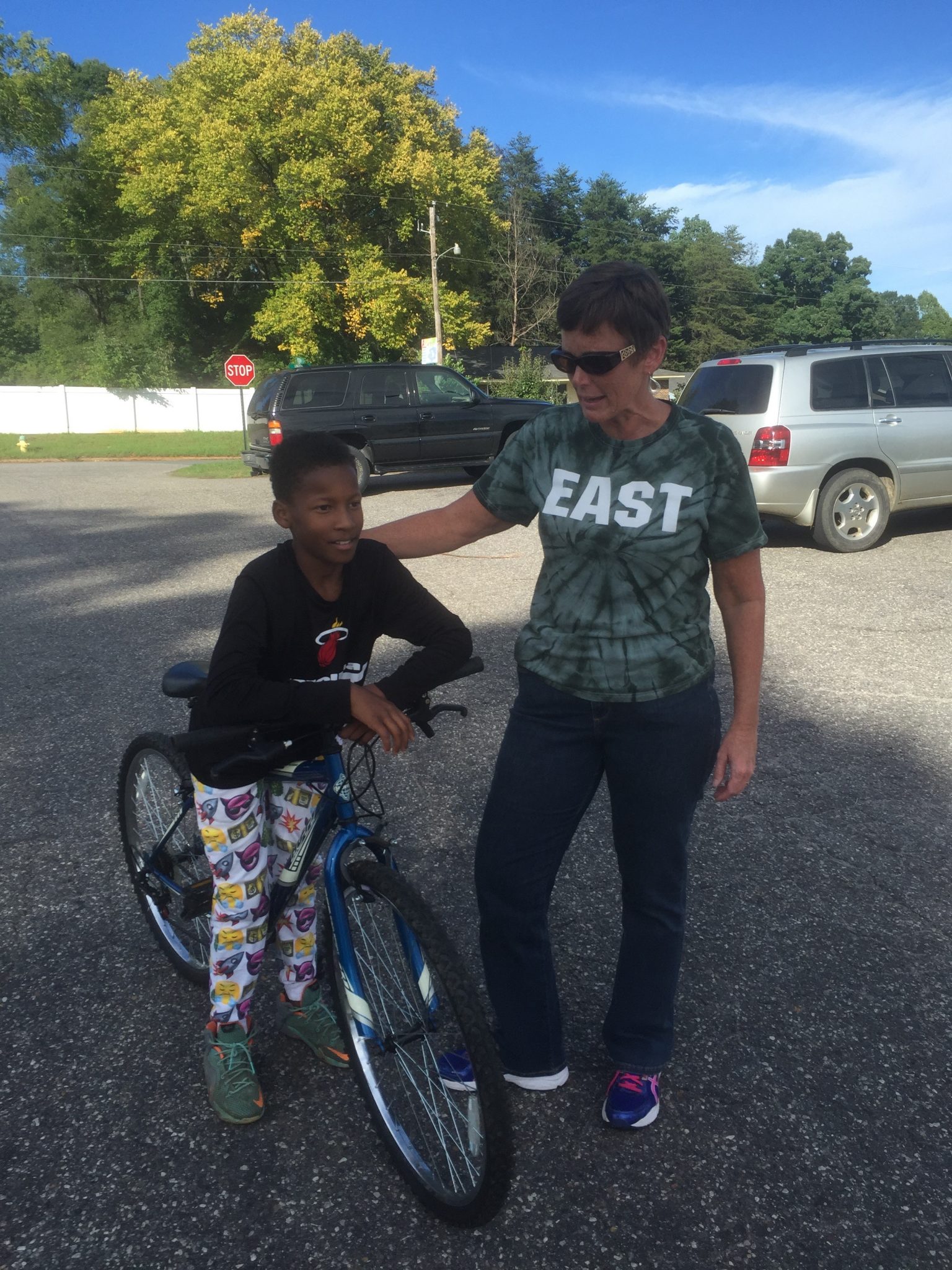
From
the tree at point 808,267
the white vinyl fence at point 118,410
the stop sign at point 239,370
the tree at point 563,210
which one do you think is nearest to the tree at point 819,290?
the tree at point 808,267

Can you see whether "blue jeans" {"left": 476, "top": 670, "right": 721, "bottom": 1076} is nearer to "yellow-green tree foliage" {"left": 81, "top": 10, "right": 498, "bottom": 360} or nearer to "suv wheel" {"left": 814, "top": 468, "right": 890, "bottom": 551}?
"suv wheel" {"left": 814, "top": 468, "right": 890, "bottom": 551}

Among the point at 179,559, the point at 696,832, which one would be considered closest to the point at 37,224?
the point at 179,559

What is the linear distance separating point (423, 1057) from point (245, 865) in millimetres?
612

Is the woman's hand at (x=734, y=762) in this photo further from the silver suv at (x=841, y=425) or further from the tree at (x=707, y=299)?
the tree at (x=707, y=299)

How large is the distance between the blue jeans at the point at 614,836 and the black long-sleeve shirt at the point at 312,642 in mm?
262

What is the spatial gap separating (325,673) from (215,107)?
47.5m

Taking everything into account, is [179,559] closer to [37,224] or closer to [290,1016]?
[290,1016]

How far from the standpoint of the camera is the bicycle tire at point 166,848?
3.08 meters

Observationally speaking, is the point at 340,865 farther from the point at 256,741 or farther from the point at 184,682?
the point at 184,682

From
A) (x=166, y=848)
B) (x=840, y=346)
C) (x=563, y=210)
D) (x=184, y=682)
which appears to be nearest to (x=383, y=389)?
(x=840, y=346)

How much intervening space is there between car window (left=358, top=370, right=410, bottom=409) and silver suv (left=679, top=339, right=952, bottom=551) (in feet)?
Answer: 24.3

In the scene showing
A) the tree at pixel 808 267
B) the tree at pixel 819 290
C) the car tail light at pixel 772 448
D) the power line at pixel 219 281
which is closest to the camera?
the car tail light at pixel 772 448

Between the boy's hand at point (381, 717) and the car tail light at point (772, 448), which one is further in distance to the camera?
the car tail light at point (772, 448)

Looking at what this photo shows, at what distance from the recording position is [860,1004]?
3025 millimetres
